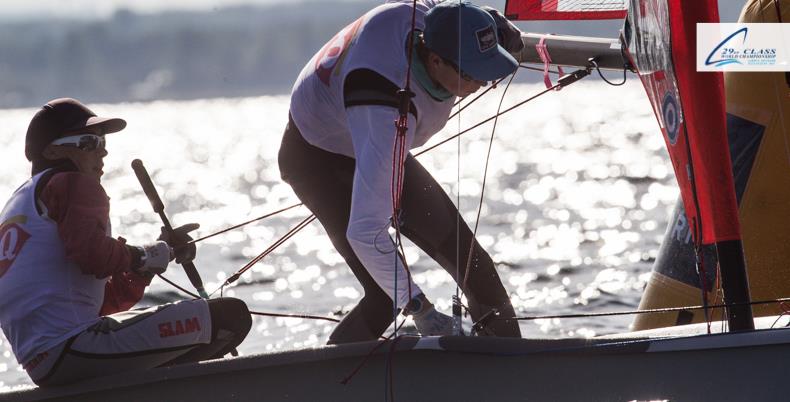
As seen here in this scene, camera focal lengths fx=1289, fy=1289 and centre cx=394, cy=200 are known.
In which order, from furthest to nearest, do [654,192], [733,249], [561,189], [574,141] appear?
1. [574,141]
2. [561,189]
3. [654,192]
4. [733,249]

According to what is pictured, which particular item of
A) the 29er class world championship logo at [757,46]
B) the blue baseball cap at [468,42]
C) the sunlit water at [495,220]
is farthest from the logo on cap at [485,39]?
the 29er class world championship logo at [757,46]

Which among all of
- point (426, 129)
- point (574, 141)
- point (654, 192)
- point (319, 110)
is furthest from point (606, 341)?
point (574, 141)

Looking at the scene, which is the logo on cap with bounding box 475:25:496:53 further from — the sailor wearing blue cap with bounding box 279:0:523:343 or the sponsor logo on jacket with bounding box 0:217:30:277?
the sponsor logo on jacket with bounding box 0:217:30:277

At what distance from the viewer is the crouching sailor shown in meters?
2.94

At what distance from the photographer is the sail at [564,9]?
4.78 metres

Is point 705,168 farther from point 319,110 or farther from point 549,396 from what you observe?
point 319,110

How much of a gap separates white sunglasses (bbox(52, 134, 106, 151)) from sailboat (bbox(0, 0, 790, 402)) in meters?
0.55

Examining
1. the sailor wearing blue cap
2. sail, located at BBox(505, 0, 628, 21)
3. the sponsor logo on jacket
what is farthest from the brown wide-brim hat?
sail, located at BBox(505, 0, 628, 21)

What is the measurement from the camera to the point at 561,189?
2130 centimetres

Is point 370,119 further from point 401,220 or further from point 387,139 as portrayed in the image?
point 401,220

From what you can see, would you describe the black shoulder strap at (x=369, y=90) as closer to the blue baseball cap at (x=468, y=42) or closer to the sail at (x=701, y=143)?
the blue baseball cap at (x=468, y=42)

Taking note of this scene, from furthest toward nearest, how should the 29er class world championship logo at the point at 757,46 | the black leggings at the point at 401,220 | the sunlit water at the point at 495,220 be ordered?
1. the sunlit water at the point at 495,220
2. the 29er class world championship logo at the point at 757,46
3. the black leggings at the point at 401,220

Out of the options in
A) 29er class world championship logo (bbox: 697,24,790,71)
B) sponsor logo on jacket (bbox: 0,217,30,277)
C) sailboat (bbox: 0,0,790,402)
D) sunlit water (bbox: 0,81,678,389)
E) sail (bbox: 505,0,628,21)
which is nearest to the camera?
sailboat (bbox: 0,0,790,402)

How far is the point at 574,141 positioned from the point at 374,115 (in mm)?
34311
